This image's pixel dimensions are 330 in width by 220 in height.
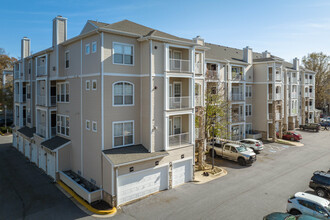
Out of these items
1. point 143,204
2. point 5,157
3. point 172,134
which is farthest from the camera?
point 5,157

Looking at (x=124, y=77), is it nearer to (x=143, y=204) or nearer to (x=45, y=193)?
(x=143, y=204)

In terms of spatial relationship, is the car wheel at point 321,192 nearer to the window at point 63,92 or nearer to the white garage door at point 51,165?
the white garage door at point 51,165

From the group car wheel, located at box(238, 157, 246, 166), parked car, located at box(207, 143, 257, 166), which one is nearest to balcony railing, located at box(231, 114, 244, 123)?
parked car, located at box(207, 143, 257, 166)

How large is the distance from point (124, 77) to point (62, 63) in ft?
24.0

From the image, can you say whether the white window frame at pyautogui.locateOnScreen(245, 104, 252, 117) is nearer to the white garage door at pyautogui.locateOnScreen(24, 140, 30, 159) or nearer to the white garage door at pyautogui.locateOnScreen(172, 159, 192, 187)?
the white garage door at pyautogui.locateOnScreen(172, 159, 192, 187)

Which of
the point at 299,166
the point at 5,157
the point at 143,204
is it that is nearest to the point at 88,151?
the point at 143,204

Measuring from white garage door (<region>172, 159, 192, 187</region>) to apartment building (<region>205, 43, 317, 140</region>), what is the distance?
38.2ft

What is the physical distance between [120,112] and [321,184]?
14755 mm

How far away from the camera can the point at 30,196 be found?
15.9 m

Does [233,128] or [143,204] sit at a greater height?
[233,128]

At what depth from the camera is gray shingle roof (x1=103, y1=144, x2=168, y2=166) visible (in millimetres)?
14102

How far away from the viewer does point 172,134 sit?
61.4ft

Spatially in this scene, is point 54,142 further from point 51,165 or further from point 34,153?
point 34,153

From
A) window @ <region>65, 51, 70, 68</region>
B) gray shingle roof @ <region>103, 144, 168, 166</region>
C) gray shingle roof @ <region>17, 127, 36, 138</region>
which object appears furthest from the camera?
gray shingle roof @ <region>17, 127, 36, 138</region>
